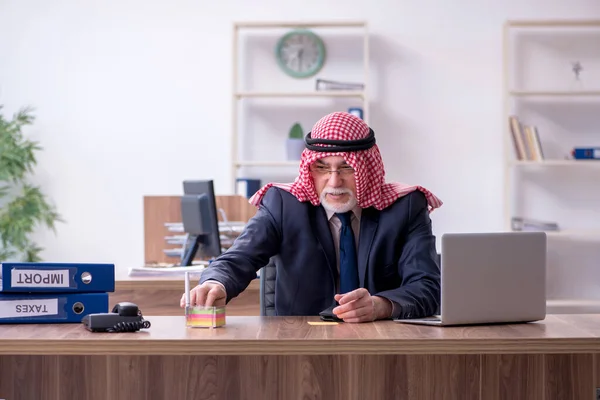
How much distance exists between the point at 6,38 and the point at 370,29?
8.03 ft

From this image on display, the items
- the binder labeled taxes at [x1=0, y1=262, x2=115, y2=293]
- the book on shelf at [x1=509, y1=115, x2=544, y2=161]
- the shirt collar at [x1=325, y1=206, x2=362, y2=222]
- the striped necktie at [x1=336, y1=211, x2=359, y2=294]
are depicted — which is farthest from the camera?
the book on shelf at [x1=509, y1=115, x2=544, y2=161]

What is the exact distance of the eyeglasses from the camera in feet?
9.17

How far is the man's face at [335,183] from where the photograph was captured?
276 centimetres

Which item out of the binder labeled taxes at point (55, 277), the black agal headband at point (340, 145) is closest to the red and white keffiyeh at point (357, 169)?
the black agal headband at point (340, 145)

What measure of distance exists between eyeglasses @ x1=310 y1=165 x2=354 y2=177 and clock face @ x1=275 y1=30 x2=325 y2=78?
3.02 meters

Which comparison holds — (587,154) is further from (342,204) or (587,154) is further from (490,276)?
(490,276)

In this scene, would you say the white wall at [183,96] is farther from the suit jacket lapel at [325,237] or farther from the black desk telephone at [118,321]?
the black desk telephone at [118,321]

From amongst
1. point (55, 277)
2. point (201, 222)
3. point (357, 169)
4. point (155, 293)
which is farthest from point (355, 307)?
point (201, 222)

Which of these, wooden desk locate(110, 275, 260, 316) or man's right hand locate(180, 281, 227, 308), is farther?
wooden desk locate(110, 275, 260, 316)

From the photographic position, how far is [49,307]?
224 cm

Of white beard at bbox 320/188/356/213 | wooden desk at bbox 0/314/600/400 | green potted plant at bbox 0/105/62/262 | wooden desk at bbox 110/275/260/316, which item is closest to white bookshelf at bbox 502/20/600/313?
wooden desk at bbox 110/275/260/316

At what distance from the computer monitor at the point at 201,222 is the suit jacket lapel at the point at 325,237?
3.67 feet

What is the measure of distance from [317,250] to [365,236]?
0.16 meters

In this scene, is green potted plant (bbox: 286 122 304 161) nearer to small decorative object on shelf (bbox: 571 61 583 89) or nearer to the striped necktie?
small decorative object on shelf (bbox: 571 61 583 89)
